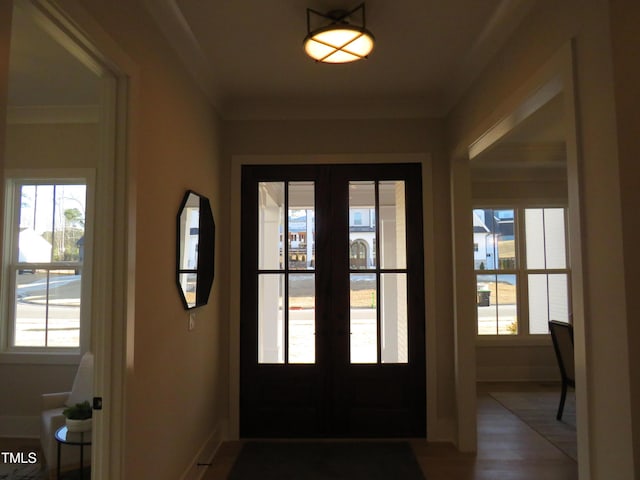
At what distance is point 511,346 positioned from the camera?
5289mm

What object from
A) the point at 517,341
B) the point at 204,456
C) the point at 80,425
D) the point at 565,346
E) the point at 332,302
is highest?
the point at 332,302

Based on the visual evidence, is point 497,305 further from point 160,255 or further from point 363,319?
point 160,255

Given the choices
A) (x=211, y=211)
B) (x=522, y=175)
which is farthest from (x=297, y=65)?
(x=522, y=175)

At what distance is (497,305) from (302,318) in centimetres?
323

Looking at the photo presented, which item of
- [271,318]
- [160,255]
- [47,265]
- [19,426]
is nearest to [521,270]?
[271,318]

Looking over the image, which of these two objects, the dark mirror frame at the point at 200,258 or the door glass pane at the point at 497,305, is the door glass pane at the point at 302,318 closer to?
the dark mirror frame at the point at 200,258

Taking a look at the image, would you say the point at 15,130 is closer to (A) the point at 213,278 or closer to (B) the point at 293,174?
(A) the point at 213,278

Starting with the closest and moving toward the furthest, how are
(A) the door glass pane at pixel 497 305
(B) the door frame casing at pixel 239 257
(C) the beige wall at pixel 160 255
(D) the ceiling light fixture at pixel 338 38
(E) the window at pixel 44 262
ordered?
(C) the beige wall at pixel 160 255, (D) the ceiling light fixture at pixel 338 38, (B) the door frame casing at pixel 239 257, (E) the window at pixel 44 262, (A) the door glass pane at pixel 497 305

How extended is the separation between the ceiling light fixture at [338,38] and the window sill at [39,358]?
3209 millimetres

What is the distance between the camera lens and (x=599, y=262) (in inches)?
58.2

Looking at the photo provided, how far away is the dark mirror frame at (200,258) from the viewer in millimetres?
2434

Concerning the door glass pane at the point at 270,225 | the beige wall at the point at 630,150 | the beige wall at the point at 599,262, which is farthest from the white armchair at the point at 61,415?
the beige wall at the point at 630,150

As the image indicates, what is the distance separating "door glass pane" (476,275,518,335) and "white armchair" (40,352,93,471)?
4.56 metres

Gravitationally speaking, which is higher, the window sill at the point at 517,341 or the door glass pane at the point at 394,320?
the door glass pane at the point at 394,320
